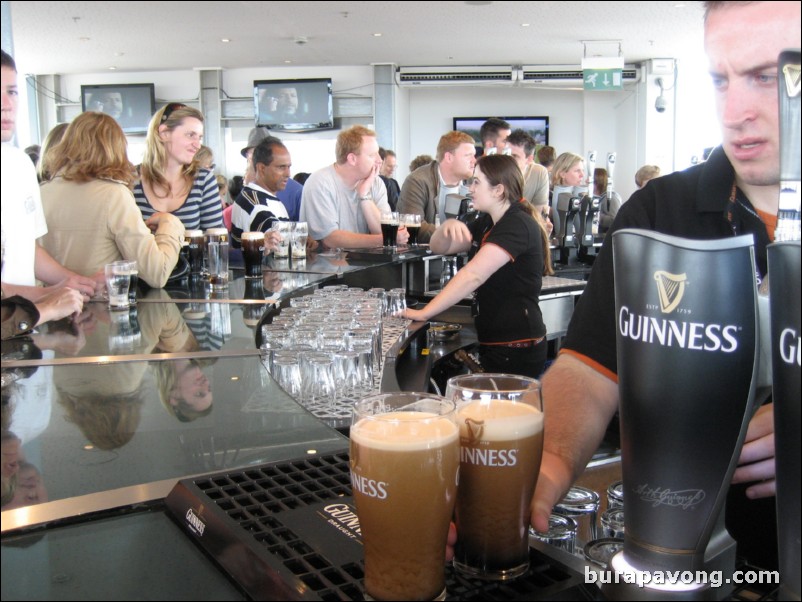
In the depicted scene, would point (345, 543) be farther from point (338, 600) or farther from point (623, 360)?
point (623, 360)

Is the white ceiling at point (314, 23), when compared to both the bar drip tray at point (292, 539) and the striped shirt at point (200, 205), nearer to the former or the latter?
the bar drip tray at point (292, 539)

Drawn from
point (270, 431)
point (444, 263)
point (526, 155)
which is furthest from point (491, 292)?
point (526, 155)

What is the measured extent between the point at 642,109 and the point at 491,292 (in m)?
11.6

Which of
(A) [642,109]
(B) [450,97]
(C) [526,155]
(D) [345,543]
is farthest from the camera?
(B) [450,97]

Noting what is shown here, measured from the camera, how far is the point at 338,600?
0.67 meters

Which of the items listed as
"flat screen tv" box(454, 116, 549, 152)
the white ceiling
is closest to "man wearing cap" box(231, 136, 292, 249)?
the white ceiling

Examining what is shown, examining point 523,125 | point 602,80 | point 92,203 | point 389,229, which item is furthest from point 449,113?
point 92,203

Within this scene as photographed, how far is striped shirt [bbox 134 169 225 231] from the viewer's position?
12.4 ft

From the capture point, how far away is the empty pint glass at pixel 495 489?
28.4 inches

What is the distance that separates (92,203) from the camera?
106 inches

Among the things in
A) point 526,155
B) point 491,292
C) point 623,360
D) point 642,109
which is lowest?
point 491,292

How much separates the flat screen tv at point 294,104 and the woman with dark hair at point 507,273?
10317 millimetres

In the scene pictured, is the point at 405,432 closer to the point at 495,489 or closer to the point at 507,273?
the point at 495,489
